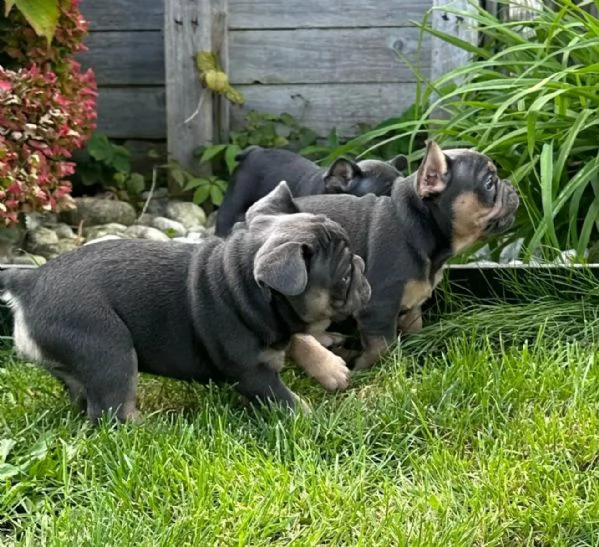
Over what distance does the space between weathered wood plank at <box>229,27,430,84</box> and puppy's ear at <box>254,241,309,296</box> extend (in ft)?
15.9

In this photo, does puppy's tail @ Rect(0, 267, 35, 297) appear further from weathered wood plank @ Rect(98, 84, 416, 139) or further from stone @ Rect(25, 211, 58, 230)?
weathered wood plank @ Rect(98, 84, 416, 139)

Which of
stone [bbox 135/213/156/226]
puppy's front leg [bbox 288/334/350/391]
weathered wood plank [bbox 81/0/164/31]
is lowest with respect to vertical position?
stone [bbox 135/213/156/226]

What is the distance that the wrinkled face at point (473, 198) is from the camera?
4.42 meters

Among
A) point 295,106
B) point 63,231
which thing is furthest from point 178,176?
point 295,106

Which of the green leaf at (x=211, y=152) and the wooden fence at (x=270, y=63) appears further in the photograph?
the wooden fence at (x=270, y=63)

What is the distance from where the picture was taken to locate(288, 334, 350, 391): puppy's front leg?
4109 mm

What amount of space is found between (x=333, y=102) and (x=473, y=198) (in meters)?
3.88

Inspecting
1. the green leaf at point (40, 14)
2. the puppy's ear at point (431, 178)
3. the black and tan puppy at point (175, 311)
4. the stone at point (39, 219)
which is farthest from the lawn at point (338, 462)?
the stone at point (39, 219)

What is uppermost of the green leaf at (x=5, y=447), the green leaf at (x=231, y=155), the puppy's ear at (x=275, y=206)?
the puppy's ear at (x=275, y=206)

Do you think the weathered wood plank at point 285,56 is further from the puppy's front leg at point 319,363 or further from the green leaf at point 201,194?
the puppy's front leg at point 319,363

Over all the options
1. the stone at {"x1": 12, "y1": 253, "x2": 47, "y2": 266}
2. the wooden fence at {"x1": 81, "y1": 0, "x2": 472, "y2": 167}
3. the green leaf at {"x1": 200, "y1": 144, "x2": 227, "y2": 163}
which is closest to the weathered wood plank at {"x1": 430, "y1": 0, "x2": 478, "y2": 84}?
the wooden fence at {"x1": 81, "y1": 0, "x2": 472, "y2": 167}

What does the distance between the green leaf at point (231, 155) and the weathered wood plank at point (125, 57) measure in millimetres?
1019

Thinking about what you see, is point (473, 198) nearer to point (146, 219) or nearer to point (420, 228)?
point (420, 228)

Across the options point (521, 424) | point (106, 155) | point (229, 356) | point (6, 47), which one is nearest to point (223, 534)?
point (229, 356)
